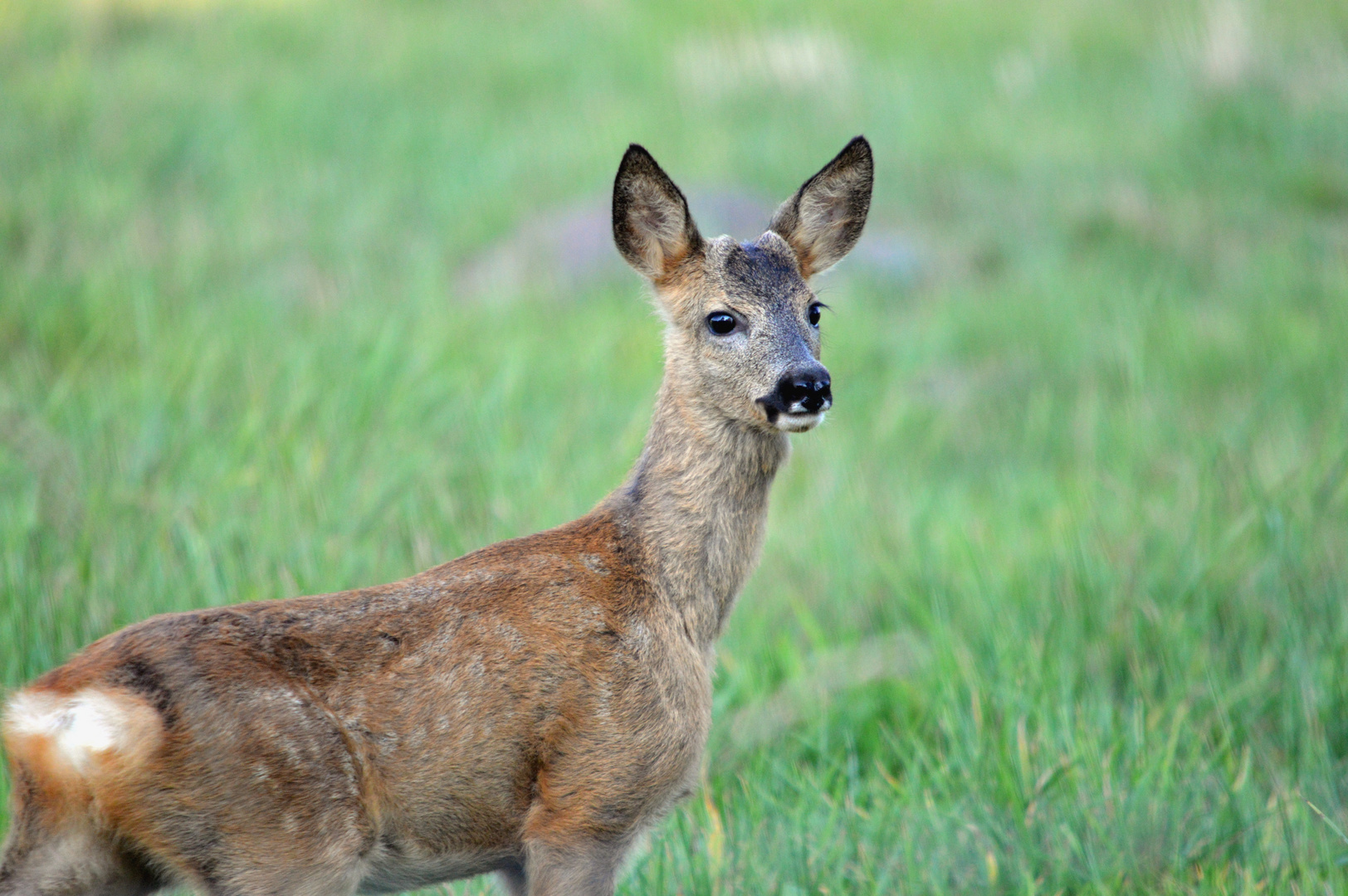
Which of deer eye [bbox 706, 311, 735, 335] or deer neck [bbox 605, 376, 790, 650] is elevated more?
deer eye [bbox 706, 311, 735, 335]

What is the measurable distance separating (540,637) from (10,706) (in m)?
1.05

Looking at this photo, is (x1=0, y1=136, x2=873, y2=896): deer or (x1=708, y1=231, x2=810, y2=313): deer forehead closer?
(x1=0, y1=136, x2=873, y2=896): deer

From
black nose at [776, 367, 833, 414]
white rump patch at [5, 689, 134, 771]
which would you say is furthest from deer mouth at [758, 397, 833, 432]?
white rump patch at [5, 689, 134, 771]

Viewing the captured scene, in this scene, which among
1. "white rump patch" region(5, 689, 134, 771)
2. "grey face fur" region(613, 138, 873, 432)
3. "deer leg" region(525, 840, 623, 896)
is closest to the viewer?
"white rump patch" region(5, 689, 134, 771)

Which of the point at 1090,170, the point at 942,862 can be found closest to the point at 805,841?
the point at 942,862

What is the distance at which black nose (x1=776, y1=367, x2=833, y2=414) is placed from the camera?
3.23 metres

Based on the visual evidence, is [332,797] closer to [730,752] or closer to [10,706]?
[10,706]

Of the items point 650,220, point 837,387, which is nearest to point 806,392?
point 650,220

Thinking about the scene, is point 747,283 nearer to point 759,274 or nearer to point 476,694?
point 759,274

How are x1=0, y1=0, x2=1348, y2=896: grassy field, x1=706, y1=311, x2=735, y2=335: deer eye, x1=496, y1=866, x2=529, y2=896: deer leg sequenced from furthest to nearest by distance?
x1=0, y1=0, x2=1348, y2=896: grassy field, x1=706, y1=311, x2=735, y2=335: deer eye, x1=496, y1=866, x2=529, y2=896: deer leg

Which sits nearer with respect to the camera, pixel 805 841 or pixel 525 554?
pixel 525 554

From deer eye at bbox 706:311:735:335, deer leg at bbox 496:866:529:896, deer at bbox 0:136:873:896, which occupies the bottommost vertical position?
deer leg at bbox 496:866:529:896

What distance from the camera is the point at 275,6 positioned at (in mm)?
13352

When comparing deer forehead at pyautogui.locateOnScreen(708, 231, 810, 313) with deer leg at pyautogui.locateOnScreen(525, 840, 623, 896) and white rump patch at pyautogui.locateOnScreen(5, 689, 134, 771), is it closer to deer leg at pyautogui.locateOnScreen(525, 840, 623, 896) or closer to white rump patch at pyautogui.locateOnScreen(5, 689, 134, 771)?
deer leg at pyautogui.locateOnScreen(525, 840, 623, 896)
